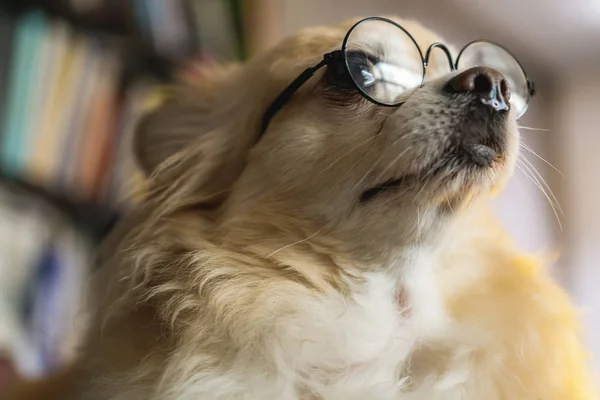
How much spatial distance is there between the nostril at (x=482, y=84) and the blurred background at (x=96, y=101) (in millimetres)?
497

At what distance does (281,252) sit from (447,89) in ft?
1.22

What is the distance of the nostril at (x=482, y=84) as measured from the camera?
Result: 854 mm

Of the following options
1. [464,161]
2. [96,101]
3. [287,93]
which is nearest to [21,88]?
[96,101]

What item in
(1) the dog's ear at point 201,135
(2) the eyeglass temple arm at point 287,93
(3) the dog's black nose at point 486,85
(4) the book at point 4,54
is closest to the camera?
(3) the dog's black nose at point 486,85

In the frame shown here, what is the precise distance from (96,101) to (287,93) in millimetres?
1008

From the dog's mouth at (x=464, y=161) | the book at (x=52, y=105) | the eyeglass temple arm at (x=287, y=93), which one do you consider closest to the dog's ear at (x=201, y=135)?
the eyeglass temple arm at (x=287, y=93)

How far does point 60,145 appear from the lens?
1708 millimetres

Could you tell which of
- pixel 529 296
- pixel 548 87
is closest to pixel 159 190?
pixel 529 296

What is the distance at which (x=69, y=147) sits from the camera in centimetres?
173

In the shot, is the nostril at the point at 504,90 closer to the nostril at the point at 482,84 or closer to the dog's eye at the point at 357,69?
the nostril at the point at 482,84

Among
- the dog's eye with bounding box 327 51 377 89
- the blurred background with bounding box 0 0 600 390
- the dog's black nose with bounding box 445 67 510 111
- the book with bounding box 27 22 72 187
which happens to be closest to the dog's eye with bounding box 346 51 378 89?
the dog's eye with bounding box 327 51 377 89

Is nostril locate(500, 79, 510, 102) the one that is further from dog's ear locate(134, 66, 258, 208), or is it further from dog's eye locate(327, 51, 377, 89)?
dog's ear locate(134, 66, 258, 208)

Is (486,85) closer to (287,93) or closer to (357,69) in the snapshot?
(357,69)

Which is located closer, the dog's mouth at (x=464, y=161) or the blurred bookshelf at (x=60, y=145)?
the dog's mouth at (x=464, y=161)
